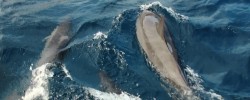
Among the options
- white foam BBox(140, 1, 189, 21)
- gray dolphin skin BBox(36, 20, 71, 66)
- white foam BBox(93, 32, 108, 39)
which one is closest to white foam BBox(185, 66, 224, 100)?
white foam BBox(93, 32, 108, 39)

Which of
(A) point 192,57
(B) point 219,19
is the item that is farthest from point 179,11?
(A) point 192,57

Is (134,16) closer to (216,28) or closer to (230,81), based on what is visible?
(216,28)

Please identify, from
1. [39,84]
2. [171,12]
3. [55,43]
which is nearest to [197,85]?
[39,84]

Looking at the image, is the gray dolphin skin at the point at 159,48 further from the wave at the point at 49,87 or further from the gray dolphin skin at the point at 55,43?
the gray dolphin skin at the point at 55,43

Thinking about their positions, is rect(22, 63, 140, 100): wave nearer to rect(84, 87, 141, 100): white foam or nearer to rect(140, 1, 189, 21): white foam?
rect(84, 87, 141, 100): white foam

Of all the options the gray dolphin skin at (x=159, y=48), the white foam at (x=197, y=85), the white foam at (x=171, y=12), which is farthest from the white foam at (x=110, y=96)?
the white foam at (x=171, y=12)

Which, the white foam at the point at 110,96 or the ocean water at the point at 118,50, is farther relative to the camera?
the ocean water at the point at 118,50
